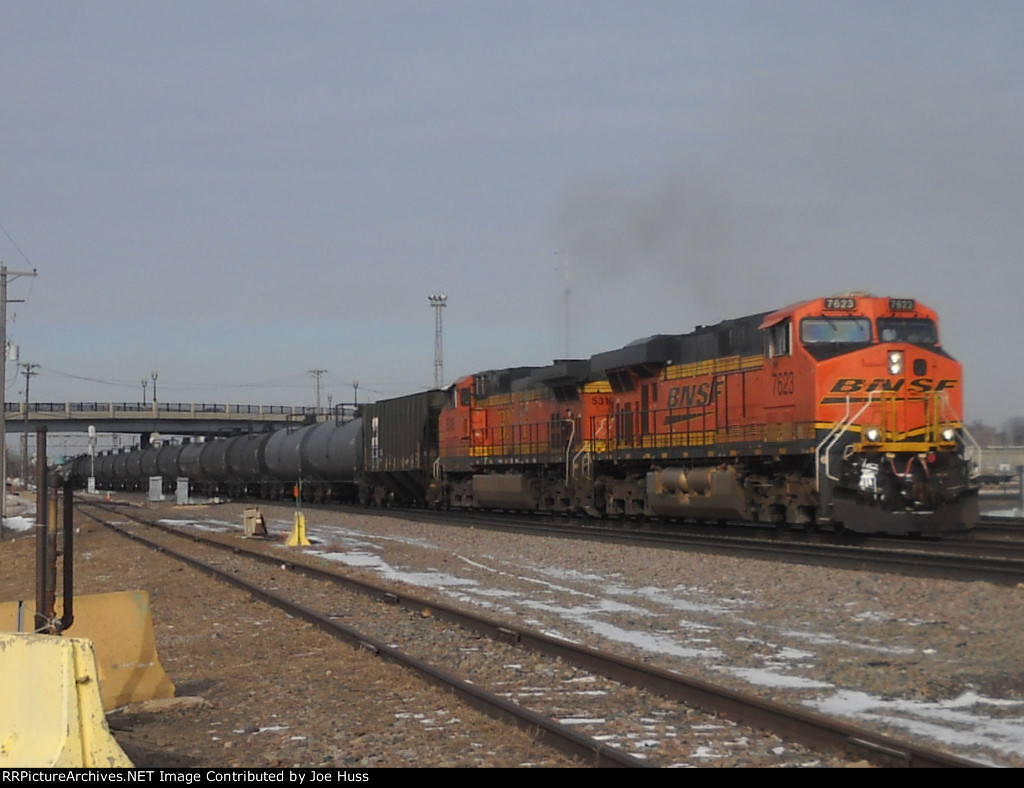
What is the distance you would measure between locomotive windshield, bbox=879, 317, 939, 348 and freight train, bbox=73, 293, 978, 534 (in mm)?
23

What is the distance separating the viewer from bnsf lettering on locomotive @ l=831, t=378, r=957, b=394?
56.4 feet

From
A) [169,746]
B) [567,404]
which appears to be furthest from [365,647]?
[567,404]

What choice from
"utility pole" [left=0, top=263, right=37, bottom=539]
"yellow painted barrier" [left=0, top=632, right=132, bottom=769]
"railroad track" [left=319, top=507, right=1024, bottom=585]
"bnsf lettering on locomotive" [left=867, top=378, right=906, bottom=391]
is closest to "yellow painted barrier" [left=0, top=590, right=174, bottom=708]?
"yellow painted barrier" [left=0, top=632, right=132, bottom=769]

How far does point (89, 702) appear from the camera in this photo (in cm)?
564

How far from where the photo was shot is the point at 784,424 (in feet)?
58.5

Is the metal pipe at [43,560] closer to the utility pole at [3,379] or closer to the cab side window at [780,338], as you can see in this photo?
the cab side window at [780,338]

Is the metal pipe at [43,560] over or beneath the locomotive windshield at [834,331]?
beneath

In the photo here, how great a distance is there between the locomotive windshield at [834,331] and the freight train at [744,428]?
0.02 meters

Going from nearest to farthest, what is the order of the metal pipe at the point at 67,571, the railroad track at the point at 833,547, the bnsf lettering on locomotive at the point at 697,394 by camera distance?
the metal pipe at the point at 67,571
the railroad track at the point at 833,547
the bnsf lettering on locomotive at the point at 697,394

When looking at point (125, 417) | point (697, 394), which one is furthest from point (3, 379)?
point (125, 417)

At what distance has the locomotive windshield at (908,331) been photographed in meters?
17.8

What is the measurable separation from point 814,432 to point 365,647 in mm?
9740

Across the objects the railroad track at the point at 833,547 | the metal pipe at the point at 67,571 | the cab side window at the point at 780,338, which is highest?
the cab side window at the point at 780,338

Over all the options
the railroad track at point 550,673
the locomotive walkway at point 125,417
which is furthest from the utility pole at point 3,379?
the locomotive walkway at point 125,417
